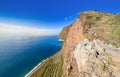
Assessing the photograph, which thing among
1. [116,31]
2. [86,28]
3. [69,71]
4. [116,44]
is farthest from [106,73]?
[86,28]

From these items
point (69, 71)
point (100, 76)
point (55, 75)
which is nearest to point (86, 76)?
point (100, 76)

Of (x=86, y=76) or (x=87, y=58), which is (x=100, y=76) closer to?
(x=86, y=76)

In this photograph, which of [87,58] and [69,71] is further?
[69,71]

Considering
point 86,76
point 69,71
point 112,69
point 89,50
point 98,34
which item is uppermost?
point 98,34

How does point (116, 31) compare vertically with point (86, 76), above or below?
above

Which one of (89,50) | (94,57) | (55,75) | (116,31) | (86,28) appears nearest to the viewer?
(94,57)

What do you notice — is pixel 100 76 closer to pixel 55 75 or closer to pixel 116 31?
pixel 116 31

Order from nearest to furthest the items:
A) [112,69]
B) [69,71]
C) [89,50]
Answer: [112,69]
[89,50]
[69,71]

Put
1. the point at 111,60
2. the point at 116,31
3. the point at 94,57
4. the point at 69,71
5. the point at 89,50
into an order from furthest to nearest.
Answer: the point at 69,71, the point at 116,31, the point at 89,50, the point at 94,57, the point at 111,60

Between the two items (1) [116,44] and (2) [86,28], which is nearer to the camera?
(1) [116,44]
